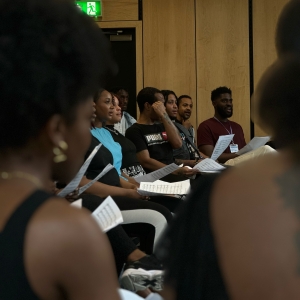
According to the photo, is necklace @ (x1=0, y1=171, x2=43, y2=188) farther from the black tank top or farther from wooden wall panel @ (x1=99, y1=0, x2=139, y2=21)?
wooden wall panel @ (x1=99, y1=0, x2=139, y2=21)

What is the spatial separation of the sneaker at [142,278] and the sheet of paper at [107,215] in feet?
0.97

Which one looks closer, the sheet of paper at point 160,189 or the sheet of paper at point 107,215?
the sheet of paper at point 107,215

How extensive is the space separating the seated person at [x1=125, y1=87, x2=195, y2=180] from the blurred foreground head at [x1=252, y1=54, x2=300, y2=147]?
3.17 meters

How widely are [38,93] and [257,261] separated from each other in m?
0.41

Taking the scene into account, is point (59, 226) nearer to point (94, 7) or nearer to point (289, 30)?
point (289, 30)

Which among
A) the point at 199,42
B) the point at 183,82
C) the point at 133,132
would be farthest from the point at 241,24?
the point at 133,132

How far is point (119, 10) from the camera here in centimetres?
713

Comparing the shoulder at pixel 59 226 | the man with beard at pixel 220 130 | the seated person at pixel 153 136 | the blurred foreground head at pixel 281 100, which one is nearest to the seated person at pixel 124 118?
the man with beard at pixel 220 130

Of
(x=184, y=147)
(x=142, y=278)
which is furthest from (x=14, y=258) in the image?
(x=184, y=147)

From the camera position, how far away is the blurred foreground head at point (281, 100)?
0.64m

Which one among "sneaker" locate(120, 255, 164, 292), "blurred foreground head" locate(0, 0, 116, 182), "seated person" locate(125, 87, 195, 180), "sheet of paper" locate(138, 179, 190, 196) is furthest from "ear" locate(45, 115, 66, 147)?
"seated person" locate(125, 87, 195, 180)

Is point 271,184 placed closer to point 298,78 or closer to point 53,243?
point 298,78

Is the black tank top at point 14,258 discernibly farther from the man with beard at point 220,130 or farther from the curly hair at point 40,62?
the man with beard at point 220,130

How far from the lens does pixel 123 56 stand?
23.7 ft
